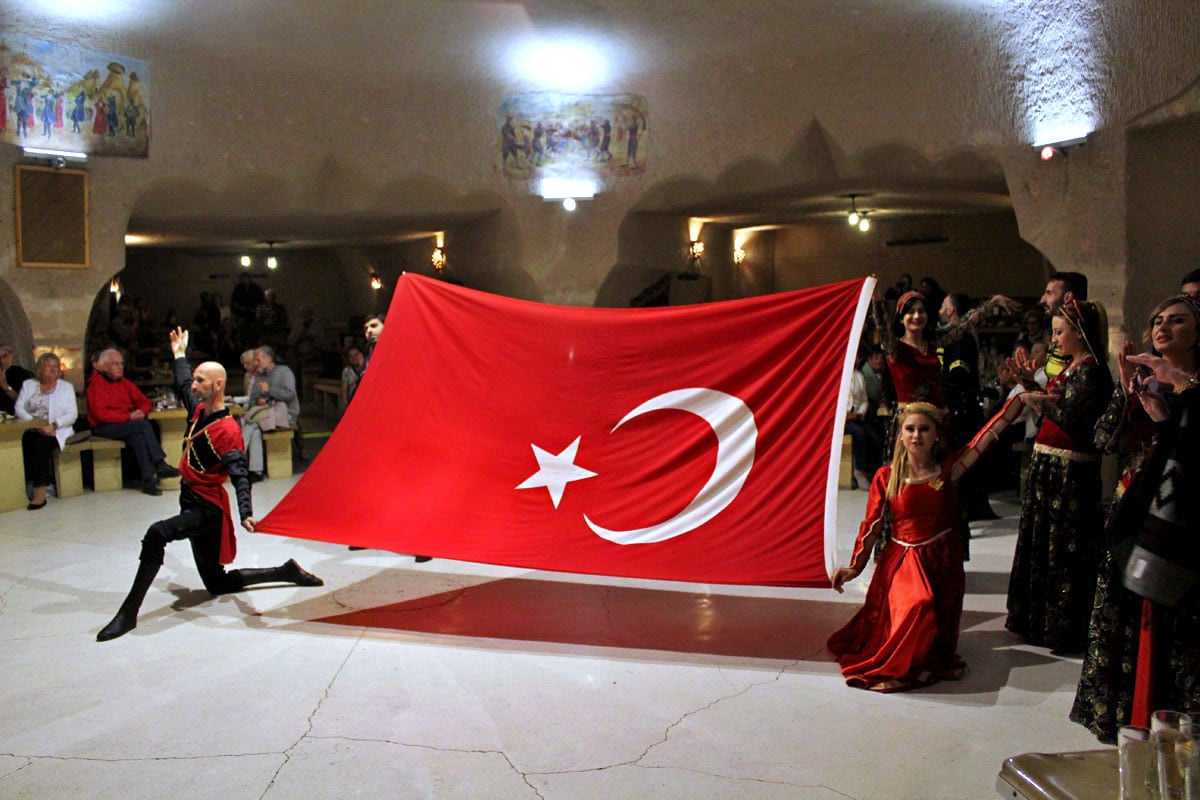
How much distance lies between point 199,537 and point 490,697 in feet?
6.84

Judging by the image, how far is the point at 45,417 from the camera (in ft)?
28.1

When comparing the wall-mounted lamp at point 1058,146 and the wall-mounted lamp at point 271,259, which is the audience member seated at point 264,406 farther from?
the wall-mounted lamp at point 271,259

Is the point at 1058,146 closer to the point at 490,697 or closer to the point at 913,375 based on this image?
the point at 913,375

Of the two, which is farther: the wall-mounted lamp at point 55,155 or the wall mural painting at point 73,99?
the wall-mounted lamp at point 55,155

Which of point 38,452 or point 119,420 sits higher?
point 119,420

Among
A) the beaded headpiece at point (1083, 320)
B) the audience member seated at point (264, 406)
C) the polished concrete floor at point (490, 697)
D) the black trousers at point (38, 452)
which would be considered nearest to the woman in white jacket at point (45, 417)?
the black trousers at point (38, 452)

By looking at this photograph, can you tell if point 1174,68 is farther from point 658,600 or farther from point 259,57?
point 259,57

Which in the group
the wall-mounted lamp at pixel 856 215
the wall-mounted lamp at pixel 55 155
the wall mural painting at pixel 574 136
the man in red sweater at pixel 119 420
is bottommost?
the man in red sweater at pixel 119 420

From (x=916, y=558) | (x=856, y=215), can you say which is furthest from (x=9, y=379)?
(x=856, y=215)

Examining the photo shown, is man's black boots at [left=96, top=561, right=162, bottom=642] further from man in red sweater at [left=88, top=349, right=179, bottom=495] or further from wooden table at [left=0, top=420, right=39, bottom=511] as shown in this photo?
man in red sweater at [left=88, top=349, right=179, bottom=495]

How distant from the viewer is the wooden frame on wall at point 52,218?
961cm

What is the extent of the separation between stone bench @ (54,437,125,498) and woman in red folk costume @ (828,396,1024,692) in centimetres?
742

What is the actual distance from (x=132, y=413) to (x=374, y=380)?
5.00 meters

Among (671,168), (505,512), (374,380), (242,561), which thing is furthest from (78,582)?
(671,168)
